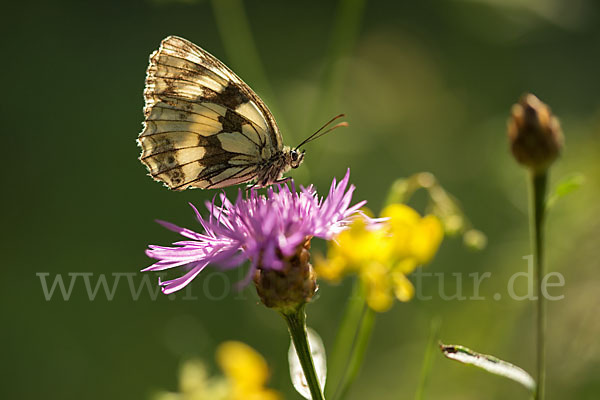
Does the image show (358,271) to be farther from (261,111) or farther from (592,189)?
(592,189)

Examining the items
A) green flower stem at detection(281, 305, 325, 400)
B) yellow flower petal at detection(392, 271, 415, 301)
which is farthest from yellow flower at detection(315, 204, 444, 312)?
green flower stem at detection(281, 305, 325, 400)

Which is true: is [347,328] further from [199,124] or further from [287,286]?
[199,124]

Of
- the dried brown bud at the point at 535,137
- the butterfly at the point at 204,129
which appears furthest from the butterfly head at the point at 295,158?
the dried brown bud at the point at 535,137

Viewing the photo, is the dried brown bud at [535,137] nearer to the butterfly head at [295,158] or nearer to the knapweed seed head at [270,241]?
the knapweed seed head at [270,241]

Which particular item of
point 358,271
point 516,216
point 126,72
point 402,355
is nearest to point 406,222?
point 358,271

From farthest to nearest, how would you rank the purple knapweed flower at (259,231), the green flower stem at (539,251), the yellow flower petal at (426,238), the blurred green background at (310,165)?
1. the blurred green background at (310,165)
2. the yellow flower petal at (426,238)
3. the purple knapweed flower at (259,231)
4. the green flower stem at (539,251)

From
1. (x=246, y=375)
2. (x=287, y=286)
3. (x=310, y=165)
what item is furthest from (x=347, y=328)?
(x=310, y=165)
